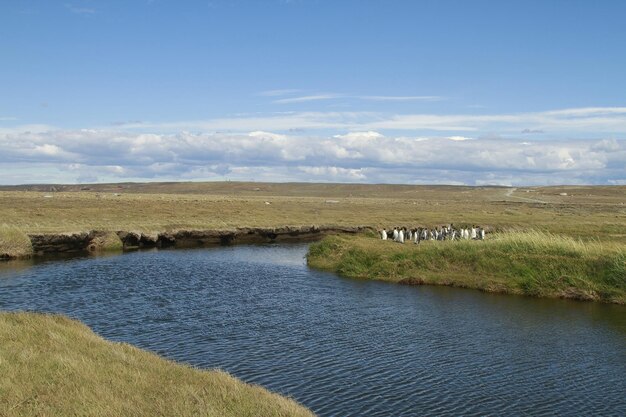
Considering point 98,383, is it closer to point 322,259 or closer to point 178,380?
point 178,380

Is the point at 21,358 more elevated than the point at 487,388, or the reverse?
the point at 21,358

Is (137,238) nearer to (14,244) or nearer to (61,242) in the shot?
(61,242)

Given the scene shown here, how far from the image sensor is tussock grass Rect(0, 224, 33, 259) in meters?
46.6

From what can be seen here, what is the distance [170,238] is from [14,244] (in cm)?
1696

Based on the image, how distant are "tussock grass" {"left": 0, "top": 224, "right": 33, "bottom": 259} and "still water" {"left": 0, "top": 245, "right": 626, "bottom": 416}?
253 inches

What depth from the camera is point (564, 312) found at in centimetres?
2906

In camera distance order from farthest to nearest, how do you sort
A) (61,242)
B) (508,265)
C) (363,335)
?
(61,242)
(508,265)
(363,335)

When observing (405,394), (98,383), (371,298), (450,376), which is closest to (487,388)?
(450,376)

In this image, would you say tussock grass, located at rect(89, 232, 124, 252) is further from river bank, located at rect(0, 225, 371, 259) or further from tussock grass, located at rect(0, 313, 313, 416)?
tussock grass, located at rect(0, 313, 313, 416)

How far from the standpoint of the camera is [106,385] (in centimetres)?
1359

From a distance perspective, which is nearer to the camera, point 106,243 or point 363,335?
point 363,335

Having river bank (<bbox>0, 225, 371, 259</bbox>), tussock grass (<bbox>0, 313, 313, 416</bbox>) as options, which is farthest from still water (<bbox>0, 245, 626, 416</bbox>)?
river bank (<bbox>0, 225, 371, 259</bbox>)

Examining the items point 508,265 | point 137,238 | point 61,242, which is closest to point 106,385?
point 508,265

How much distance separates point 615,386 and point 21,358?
53.6 ft
